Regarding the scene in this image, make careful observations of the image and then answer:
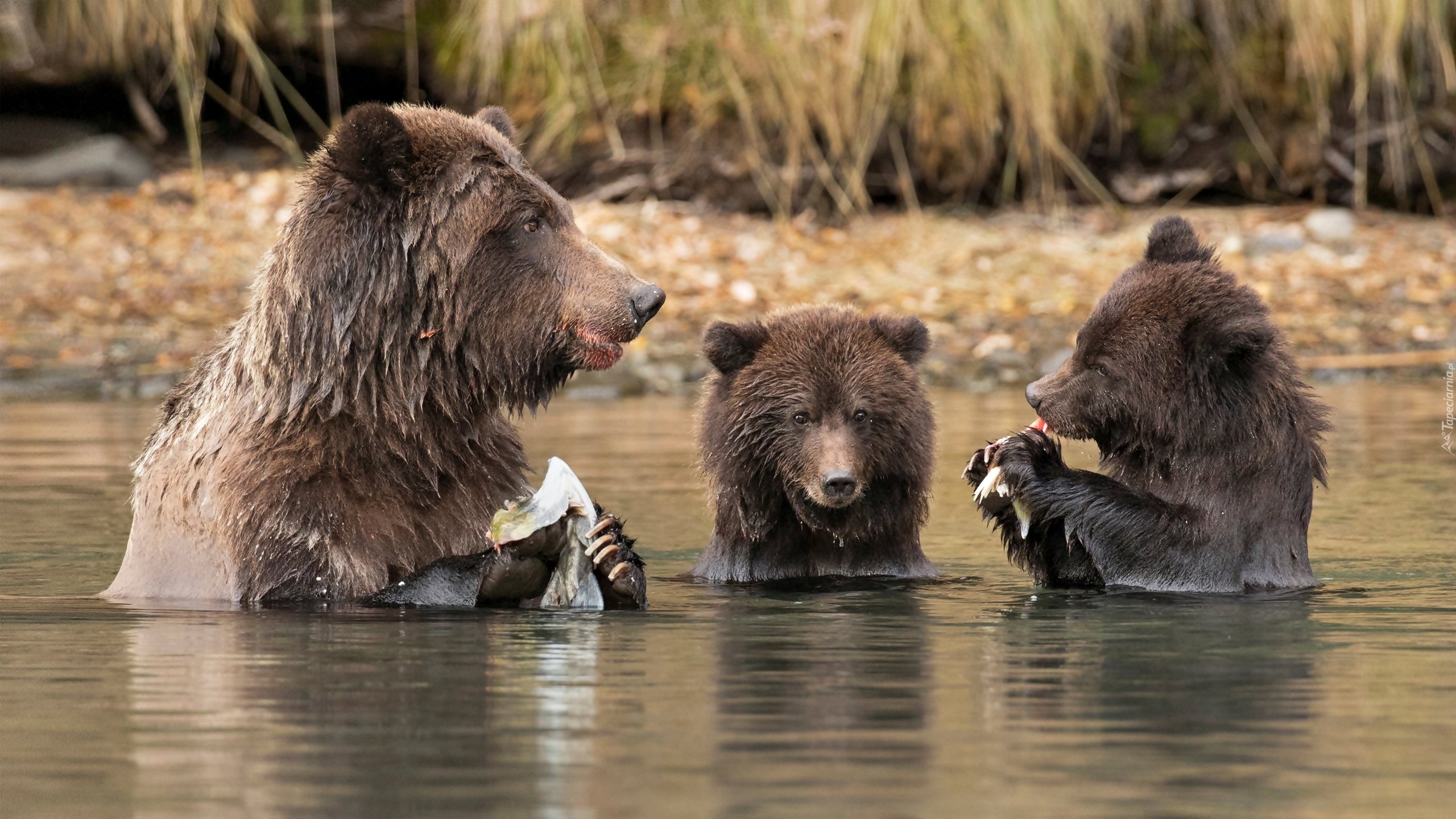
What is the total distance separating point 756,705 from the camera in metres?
5.00

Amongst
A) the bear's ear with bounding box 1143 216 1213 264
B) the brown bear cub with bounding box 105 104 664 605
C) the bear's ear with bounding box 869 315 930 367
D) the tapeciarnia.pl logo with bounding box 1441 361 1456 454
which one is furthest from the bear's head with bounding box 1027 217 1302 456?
the tapeciarnia.pl logo with bounding box 1441 361 1456 454

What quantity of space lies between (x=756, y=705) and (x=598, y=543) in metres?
1.48

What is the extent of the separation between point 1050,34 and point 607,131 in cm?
383

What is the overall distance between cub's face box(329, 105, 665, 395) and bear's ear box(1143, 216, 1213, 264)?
2335 millimetres

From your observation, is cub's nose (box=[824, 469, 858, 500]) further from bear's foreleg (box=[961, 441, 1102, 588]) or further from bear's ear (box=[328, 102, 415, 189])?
bear's ear (box=[328, 102, 415, 189])

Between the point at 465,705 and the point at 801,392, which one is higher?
the point at 801,392

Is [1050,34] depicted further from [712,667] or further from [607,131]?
[712,667]

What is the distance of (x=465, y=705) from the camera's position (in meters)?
4.92

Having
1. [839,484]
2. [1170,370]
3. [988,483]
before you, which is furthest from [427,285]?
[1170,370]

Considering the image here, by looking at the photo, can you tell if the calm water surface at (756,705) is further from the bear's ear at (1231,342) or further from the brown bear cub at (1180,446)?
the bear's ear at (1231,342)

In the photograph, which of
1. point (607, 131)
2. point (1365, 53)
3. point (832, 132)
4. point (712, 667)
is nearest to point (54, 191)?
point (607, 131)

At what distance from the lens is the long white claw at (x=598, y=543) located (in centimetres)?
636

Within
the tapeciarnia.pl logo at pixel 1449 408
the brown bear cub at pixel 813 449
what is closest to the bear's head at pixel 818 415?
the brown bear cub at pixel 813 449

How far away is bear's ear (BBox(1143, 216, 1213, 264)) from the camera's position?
7.77 metres
